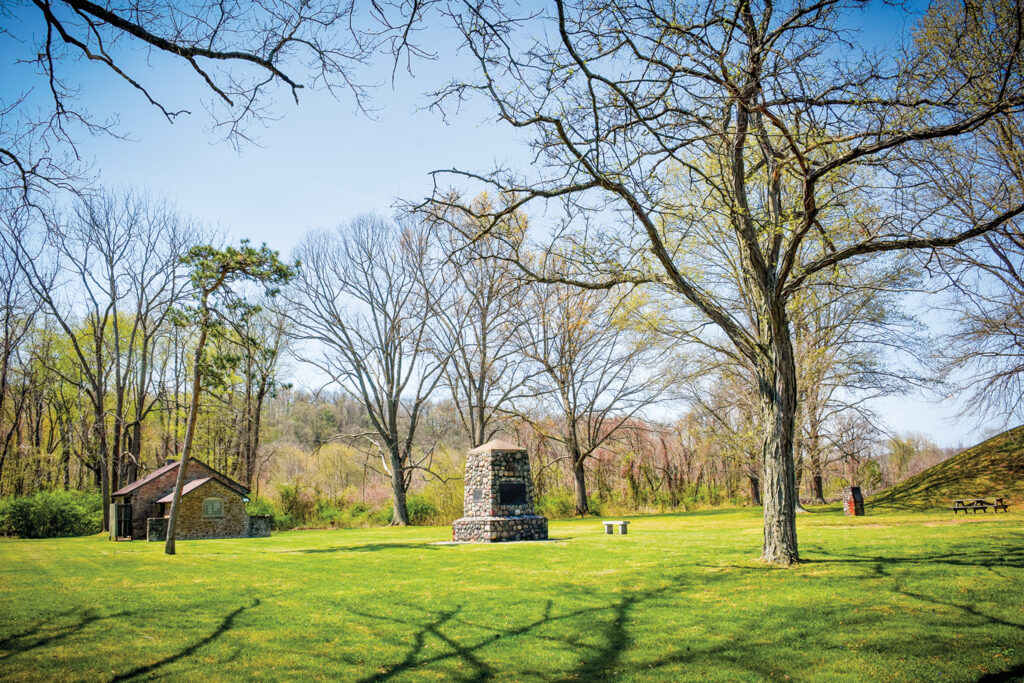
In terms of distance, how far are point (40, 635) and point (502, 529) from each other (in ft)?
40.8

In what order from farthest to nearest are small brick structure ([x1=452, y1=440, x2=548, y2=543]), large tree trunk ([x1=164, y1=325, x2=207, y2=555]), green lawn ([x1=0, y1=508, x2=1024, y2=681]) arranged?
small brick structure ([x1=452, y1=440, x2=548, y2=543]) < large tree trunk ([x1=164, y1=325, x2=207, y2=555]) < green lawn ([x1=0, y1=508, x2=1024, y2=681])

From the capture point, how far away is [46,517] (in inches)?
949

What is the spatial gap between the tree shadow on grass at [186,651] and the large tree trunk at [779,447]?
322 inches

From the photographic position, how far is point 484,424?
27.6 metres

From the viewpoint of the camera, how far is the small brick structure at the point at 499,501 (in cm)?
1795

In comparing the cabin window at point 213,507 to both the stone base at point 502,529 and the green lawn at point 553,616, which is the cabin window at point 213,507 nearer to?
the green lawn at point 553,616

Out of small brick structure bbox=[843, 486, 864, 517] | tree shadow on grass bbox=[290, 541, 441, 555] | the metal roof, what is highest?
the metal roof

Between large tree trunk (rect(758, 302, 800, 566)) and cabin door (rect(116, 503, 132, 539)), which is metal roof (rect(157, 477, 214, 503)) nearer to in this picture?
cabin door (rect(116, 503, 132, 539))

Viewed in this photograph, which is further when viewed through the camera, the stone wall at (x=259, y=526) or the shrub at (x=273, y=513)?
the shrub at (x=273, y=513)

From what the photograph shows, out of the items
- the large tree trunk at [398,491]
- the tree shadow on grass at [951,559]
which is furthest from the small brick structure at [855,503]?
the large tree trunk at [398,491]

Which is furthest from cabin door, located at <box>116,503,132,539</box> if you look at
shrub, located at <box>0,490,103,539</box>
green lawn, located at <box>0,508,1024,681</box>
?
green lawn, located at <box>0,508,1024,681</box>

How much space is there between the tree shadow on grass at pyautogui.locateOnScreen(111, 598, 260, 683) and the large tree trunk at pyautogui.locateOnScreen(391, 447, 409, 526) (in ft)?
62.4

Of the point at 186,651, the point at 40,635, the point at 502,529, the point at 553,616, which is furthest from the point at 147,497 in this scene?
the point at 553,616

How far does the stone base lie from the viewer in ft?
58.2
